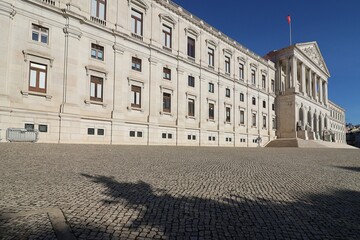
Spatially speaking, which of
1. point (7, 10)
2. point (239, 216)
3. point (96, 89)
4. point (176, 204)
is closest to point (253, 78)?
point (96, 89)

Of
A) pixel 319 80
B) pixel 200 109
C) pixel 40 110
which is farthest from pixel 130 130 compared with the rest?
pixel 319 80

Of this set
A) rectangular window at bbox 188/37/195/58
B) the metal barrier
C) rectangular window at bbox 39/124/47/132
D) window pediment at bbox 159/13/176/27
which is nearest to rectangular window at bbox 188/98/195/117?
rectangular window at bbox 188/37/195/58

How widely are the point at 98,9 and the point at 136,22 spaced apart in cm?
452

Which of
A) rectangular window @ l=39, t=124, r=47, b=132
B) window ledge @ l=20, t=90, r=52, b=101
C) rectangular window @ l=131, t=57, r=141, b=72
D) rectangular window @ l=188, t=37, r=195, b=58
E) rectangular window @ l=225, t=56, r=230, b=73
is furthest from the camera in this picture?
rectangular window @ l=225, t=56, r=230, b=73

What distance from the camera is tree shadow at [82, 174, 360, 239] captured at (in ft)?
12.9

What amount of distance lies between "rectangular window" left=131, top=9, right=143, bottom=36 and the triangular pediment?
37392 millimetres

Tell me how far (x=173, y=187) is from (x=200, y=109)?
2622 cm

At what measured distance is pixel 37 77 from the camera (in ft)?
61.9

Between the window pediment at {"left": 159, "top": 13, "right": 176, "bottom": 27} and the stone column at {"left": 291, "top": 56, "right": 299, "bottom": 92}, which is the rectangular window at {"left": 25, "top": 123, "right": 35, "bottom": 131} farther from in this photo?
the stone column at {"left": 291, "top": 56, "right": 299, "bottom": 92}

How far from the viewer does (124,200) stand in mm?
5438

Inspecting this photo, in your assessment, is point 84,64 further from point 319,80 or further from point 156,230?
point 319,80

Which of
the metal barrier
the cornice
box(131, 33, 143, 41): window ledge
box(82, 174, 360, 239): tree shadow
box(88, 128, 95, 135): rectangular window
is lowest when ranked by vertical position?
box(82, 174, 360, 239): tree shadow

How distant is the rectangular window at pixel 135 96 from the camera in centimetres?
2545

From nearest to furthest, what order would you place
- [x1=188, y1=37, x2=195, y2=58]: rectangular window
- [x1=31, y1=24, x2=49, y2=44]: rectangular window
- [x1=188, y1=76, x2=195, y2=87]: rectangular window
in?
1. [x1=31, y1=24, x2=49, y2=44]: rectangular window
2. [x1=188, y1=76, x2=195, y2=87]: rectangular window
3. [x1=188, y1=37, x2=195, y2=58]: rectangular window
